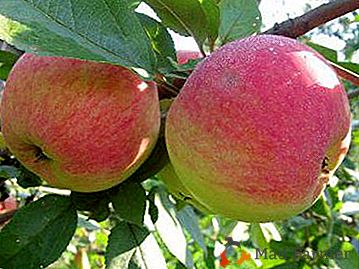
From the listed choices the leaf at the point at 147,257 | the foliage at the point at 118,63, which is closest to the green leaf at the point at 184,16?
the foliage at the point at 118,63

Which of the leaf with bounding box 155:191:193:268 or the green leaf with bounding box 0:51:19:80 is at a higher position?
the green leaf with bounding box 0:51:19:80

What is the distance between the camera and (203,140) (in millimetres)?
747

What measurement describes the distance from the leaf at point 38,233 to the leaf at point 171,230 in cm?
22

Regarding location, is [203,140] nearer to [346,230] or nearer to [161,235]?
[161,235]

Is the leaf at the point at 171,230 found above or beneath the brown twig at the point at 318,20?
beneath

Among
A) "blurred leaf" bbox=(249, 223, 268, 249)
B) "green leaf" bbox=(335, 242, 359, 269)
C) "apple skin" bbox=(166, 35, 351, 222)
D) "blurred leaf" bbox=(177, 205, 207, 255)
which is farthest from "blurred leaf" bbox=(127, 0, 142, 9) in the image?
"green leaf" bbox=(335, 242, 359, 269)

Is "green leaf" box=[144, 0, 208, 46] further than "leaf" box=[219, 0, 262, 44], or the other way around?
"leaf" box=[219, 0, 262, 44]

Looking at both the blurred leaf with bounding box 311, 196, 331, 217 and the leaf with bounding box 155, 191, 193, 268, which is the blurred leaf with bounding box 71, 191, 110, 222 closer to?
the leaf with bounding box 155, 191, 193, 268

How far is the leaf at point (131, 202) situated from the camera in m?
0.95

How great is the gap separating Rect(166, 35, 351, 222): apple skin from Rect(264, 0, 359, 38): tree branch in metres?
0.09

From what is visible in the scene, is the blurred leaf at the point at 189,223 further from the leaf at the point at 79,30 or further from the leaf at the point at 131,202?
the leaf at the point at 79,30

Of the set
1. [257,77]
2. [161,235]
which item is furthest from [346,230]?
[257,77]

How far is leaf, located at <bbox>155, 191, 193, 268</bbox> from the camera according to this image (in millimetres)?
1171

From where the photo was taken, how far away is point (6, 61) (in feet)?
3.25
